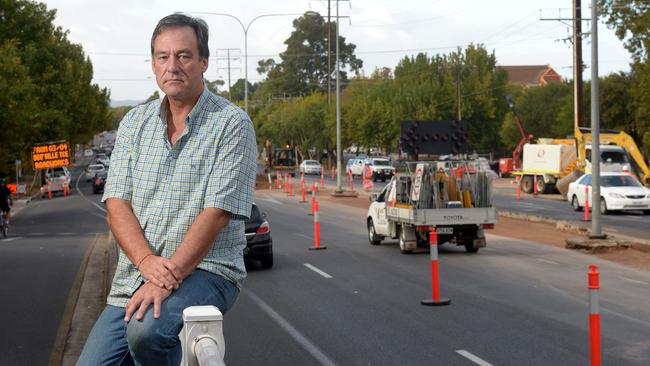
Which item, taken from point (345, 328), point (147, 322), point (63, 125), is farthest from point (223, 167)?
point (63, 125)

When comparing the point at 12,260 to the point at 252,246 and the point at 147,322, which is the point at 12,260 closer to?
the point at 252,246

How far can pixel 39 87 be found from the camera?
58.9 meters

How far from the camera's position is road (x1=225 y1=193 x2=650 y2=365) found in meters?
10.3

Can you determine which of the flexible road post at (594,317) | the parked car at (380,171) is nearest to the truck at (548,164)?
the parked car at (380,171)

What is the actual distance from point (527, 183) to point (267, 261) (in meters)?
37.1

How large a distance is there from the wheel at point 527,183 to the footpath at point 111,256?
14992 mm

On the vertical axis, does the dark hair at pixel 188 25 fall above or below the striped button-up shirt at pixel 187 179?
above

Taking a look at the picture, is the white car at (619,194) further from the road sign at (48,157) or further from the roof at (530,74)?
the roof at (530,74)

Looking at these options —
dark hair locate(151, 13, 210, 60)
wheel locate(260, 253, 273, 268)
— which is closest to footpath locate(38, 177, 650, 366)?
wheel locate(260, 253, 273, 268)

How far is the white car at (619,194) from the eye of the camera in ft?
114

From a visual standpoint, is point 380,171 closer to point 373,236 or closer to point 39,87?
point 39,87

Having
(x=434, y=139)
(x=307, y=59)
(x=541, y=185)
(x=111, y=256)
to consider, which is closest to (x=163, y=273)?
(x=111, y=256)

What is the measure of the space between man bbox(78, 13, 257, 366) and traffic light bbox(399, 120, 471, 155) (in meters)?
22.2

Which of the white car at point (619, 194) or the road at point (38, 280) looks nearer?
the road at point (38, 280)
